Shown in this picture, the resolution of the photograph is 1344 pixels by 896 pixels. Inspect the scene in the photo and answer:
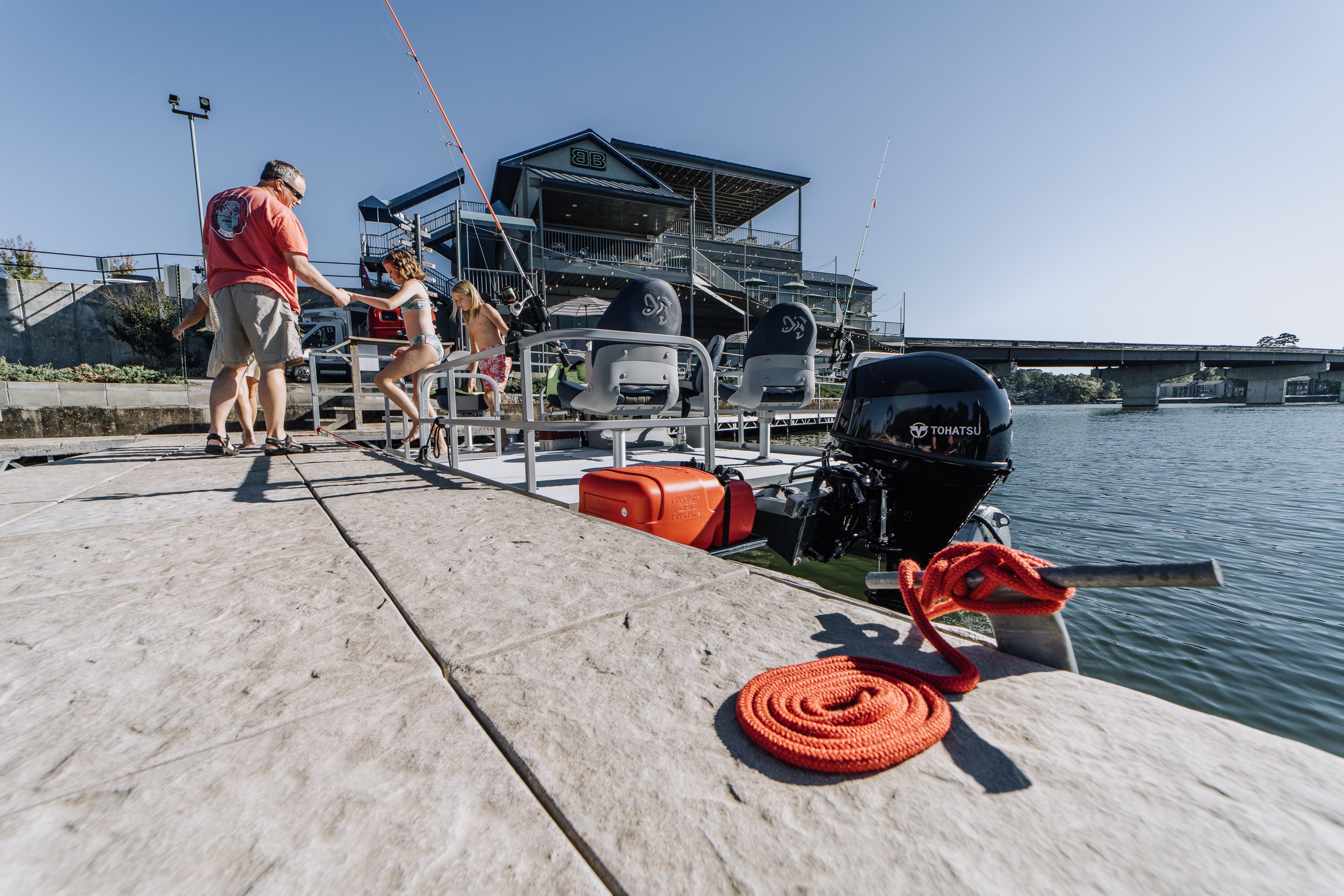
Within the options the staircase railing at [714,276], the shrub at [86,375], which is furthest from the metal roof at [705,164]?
the shrub at [86,375]

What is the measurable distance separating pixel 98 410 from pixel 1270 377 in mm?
60644

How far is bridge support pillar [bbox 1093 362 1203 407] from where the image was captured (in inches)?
1385

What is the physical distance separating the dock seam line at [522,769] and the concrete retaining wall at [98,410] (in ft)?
25.8

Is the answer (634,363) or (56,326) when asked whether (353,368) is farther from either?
(56,326)

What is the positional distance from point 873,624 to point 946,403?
63.0 inches

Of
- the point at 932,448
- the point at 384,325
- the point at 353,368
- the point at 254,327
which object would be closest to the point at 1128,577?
the point at 932,448

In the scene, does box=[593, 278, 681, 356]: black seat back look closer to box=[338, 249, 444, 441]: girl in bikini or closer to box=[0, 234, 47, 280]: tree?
box=[338, 249, 444, 441]: girl in bikini

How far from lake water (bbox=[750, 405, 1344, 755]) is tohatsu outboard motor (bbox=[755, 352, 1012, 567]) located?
58 cm

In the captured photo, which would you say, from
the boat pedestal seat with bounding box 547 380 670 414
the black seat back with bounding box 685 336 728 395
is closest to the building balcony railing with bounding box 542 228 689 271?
the black seat back with bounding box 685 336 728 395

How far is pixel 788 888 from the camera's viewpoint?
555 mm

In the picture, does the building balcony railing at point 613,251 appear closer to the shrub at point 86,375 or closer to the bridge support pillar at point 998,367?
the shrub at point 86,375

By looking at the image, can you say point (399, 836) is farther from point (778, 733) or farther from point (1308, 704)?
point (1308, 704)

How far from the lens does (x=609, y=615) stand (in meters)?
1.24

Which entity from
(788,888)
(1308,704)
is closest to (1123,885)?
(788,888)
